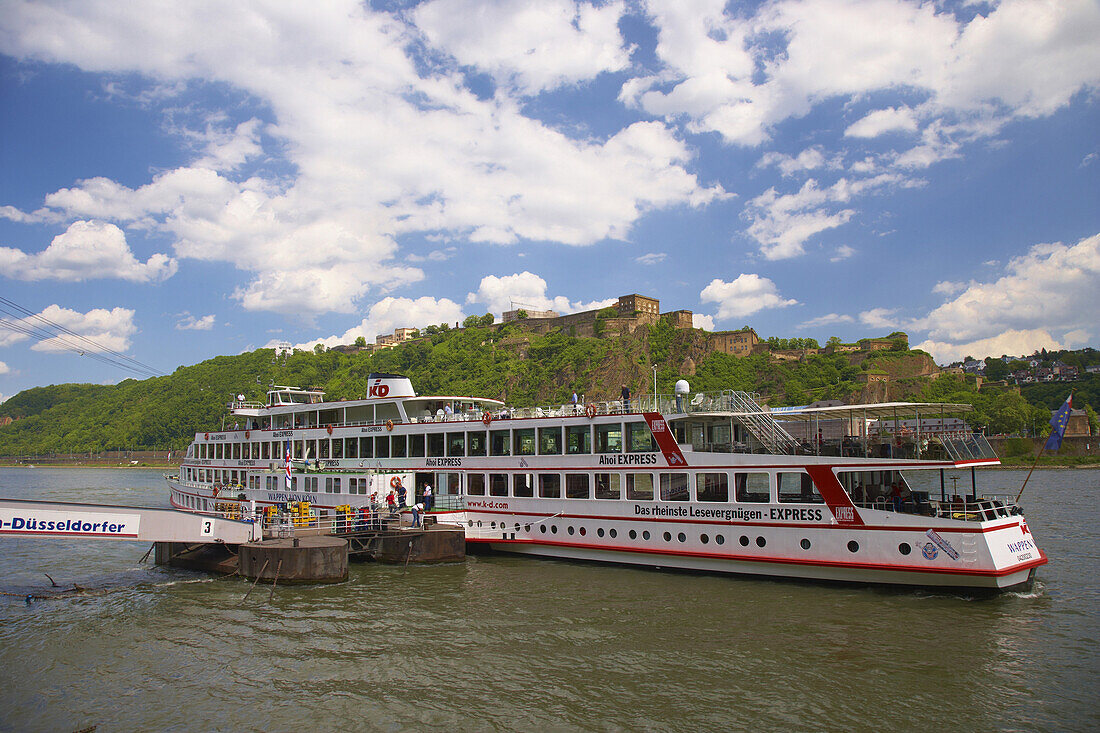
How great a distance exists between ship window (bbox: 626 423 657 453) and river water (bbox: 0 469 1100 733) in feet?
12.4

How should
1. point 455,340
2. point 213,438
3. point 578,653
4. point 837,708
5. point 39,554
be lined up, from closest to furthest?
1. point 837,708
2. point 578,653
3. point 39,554
4. point 213,438
5. point 455,340

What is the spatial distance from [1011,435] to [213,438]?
104 m

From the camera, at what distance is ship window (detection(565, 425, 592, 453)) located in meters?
22.4

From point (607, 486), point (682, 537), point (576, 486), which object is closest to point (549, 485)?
point (576, 486)

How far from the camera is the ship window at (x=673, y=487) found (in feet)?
65.8

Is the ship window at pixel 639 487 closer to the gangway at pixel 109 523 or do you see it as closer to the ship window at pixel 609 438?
the ship window at pixel 609 438

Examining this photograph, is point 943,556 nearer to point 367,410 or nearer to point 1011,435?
point 367,410

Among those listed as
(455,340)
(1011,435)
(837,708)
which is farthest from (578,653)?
(455,340)

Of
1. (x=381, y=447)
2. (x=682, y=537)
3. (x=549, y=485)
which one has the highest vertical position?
(x=381, y=447)

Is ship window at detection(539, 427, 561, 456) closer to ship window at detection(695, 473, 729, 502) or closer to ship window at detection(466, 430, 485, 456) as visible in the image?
ship window at detection(466, 430, 485, 456)

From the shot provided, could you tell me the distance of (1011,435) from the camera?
95.6 meters

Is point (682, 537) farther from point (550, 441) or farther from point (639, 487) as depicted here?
point (550, 441)

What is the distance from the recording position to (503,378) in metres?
148

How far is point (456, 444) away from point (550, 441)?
440 centimetres
